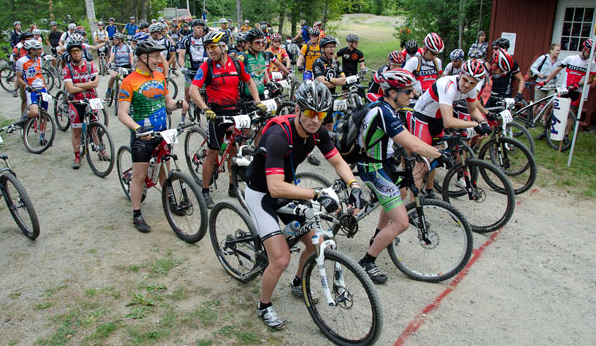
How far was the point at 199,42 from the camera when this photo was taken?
437 inches

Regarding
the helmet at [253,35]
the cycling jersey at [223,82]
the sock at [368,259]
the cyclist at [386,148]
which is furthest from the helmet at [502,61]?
the sock at [368,259]

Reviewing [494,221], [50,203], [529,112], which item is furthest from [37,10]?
[494,221]

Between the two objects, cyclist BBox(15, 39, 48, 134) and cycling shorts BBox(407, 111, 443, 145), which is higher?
cyclist BBox(15, 39, 48, 134)

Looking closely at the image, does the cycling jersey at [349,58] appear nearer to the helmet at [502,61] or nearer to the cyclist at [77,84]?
the helmet at [502,61]

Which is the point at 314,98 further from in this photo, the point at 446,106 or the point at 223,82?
the point at 223,82

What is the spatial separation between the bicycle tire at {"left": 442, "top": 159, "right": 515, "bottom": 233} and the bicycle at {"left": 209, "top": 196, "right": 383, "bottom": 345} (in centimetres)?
271

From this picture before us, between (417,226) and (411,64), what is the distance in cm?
416

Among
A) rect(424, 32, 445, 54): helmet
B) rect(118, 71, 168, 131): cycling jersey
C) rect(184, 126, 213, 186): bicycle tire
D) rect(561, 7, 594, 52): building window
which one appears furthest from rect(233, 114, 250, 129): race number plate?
rect(561, 7, 594, 52): building window

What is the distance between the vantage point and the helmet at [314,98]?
3.42 m

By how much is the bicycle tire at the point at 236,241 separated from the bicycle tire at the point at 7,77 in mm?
13815

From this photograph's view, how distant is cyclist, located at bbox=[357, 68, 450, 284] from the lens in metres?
4.42

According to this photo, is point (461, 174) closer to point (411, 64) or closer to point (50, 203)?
point (411, 64)

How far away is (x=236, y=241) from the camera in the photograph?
175 inches

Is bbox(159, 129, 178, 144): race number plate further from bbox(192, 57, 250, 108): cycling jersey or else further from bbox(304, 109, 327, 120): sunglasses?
bbox(304, 109, 327, 120): sunglasses
